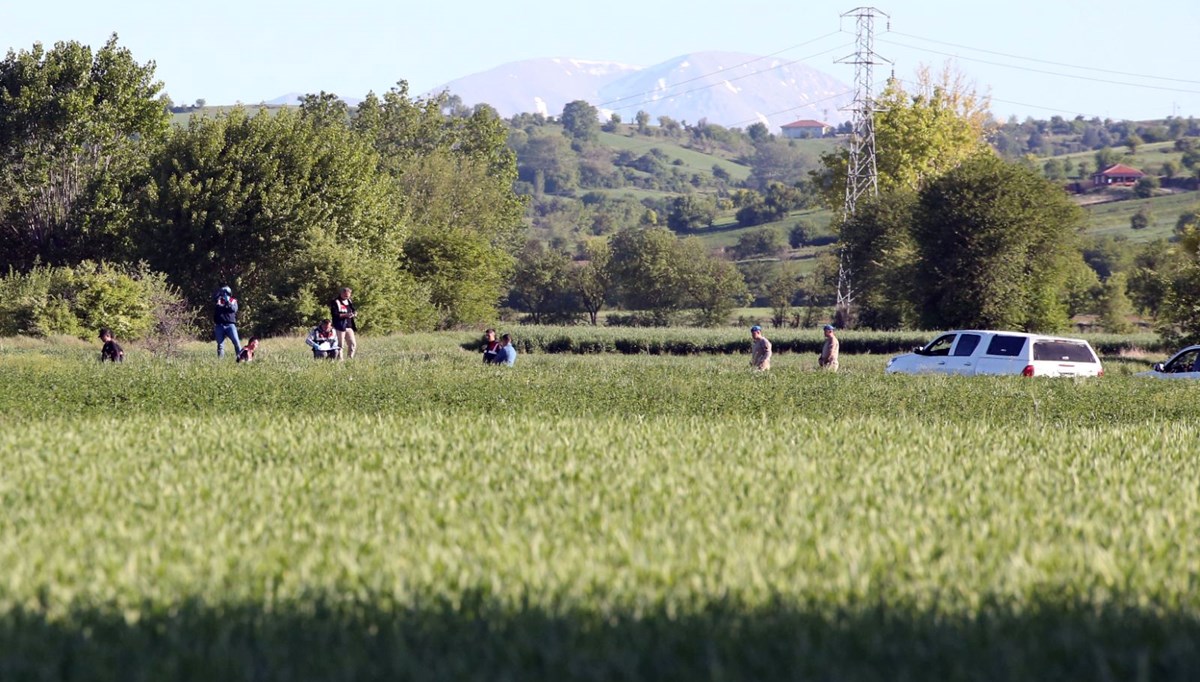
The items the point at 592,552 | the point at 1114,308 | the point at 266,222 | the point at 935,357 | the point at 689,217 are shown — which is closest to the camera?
the point at 592,552

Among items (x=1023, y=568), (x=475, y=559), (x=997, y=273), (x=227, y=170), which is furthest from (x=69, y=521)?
(x=997, y=273)

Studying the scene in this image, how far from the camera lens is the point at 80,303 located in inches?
1868

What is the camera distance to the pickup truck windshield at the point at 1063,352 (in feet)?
Answer: 92.4

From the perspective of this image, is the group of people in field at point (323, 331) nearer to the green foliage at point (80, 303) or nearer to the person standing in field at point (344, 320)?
the person standing in field at point (344, 320)

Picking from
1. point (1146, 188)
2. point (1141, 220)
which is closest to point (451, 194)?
point (1141, 220)

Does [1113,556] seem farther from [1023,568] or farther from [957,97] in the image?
[957,97]

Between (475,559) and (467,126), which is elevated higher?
(467,126)

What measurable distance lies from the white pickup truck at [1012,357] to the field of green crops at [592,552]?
12.1 meters

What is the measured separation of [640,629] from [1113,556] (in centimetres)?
327

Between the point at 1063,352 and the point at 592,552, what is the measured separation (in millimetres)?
22723

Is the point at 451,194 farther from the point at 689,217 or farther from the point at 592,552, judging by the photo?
the point at 689,217

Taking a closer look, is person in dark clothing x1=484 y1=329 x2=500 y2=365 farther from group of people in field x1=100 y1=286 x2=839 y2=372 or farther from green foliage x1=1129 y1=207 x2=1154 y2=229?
green foliage x1=1129 y1=207 x2=1154 y2=229

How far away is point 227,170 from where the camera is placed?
184 ft

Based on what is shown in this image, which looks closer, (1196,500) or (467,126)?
(1196,500)
